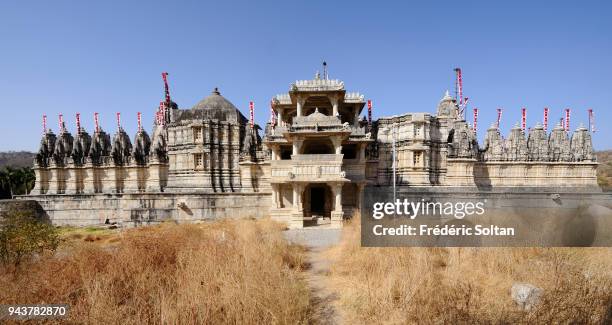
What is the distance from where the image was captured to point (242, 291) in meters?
5.35

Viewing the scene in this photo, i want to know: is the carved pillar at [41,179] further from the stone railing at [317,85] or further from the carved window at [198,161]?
the stone railing at [317,85]

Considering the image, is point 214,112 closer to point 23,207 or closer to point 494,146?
point 23,207

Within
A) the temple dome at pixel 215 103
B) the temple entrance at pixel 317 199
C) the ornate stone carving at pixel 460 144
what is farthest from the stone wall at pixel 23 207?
the ornate stone carving at pixel 460 144

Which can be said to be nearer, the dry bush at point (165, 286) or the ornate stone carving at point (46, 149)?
the dry bush at point (165, 286)

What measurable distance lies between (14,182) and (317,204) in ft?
156

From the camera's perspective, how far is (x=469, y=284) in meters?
5.57

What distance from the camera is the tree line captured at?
36031 mm

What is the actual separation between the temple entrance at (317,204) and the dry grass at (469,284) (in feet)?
28.6

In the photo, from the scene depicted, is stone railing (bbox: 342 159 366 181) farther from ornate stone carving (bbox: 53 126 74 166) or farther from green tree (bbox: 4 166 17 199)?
green tree (bbox: 4 166 17 199)

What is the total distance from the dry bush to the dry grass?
1567 mm

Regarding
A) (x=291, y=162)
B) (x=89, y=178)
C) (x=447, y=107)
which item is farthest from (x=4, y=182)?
(x=447, y=107)

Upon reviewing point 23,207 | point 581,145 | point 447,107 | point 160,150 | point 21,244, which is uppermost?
point 447,107

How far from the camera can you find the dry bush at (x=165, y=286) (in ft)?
15.6

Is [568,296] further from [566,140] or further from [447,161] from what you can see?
[566,140]
